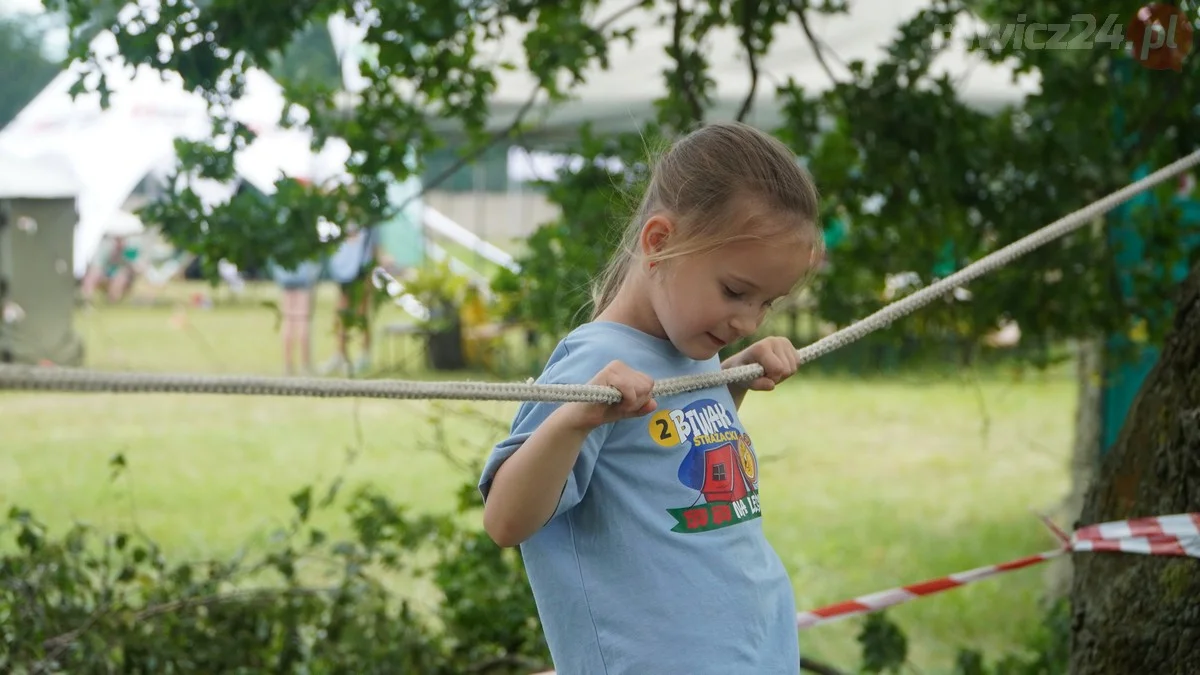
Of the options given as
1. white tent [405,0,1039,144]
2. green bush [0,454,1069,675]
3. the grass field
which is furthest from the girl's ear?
white tent [405,0,1039,144]

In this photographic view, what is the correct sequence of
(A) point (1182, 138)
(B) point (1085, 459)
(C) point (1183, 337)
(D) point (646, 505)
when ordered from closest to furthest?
→ 1. (D) point (646, 505)
2. (C) point (1183, 337)
3. (A) point (1182, 138)
4. (B) point (1085, 459)

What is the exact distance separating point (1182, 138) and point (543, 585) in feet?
8.21

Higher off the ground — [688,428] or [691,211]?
[691,211]

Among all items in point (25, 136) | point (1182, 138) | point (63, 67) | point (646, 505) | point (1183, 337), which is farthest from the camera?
point (25, 136)

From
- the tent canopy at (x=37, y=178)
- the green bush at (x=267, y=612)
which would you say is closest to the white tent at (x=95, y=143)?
the tent canopy at (x=37, y=178)

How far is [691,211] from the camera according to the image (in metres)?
1.65

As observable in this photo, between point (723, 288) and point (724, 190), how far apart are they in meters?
0.13

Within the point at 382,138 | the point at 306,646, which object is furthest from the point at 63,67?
the point at 306,646

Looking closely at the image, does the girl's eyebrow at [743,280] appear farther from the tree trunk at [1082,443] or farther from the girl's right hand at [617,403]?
the tree trunk at [1082,443]

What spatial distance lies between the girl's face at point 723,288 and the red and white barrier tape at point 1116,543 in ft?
1.87

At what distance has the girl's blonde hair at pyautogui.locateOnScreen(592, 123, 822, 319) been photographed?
1.62 m

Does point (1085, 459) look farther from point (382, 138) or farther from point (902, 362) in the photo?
point (382, 138)

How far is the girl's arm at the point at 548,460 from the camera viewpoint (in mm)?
1430

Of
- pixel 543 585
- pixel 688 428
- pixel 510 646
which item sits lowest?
pixel 510 646
